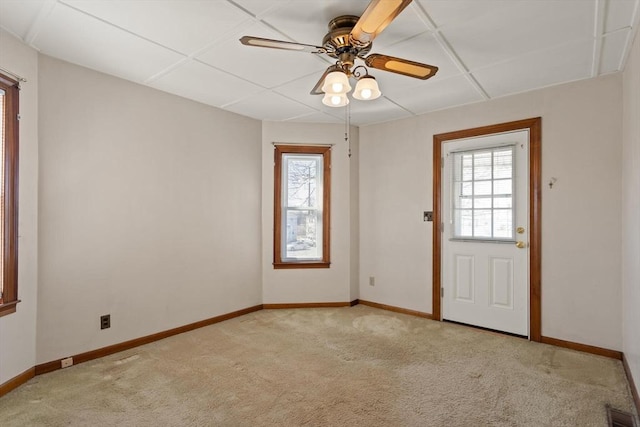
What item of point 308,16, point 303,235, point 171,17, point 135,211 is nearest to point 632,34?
point 308,16

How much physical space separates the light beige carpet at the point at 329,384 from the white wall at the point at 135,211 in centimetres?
40

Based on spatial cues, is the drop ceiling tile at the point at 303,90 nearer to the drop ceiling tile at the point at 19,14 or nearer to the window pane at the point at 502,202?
the drop ceiling tile at the point at 19,14

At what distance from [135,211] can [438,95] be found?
10.6 ft

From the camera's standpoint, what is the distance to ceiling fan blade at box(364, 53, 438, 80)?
202 centimetres

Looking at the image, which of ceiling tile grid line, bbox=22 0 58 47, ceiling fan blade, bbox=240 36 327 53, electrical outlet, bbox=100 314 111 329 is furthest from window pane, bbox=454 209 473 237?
ceiling tile grid line, bbox=22 0 58 47

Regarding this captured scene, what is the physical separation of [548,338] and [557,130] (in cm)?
201

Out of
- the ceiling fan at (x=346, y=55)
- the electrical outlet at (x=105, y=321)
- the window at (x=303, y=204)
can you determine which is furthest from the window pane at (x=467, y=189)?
the electrical outlet at (x=105, y=321)

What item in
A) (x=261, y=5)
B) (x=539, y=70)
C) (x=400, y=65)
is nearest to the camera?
(x=261, y=5)

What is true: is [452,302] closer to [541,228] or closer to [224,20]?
[541,228]

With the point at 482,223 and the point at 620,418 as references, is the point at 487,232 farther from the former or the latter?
the point at 620,418

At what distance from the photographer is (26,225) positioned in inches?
98.0

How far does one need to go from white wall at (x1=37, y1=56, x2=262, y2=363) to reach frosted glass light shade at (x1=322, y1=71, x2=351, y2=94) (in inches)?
83.2

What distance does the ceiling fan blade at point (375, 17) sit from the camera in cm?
148

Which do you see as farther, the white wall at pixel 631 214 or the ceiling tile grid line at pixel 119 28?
the white wall at pixel 631 214
